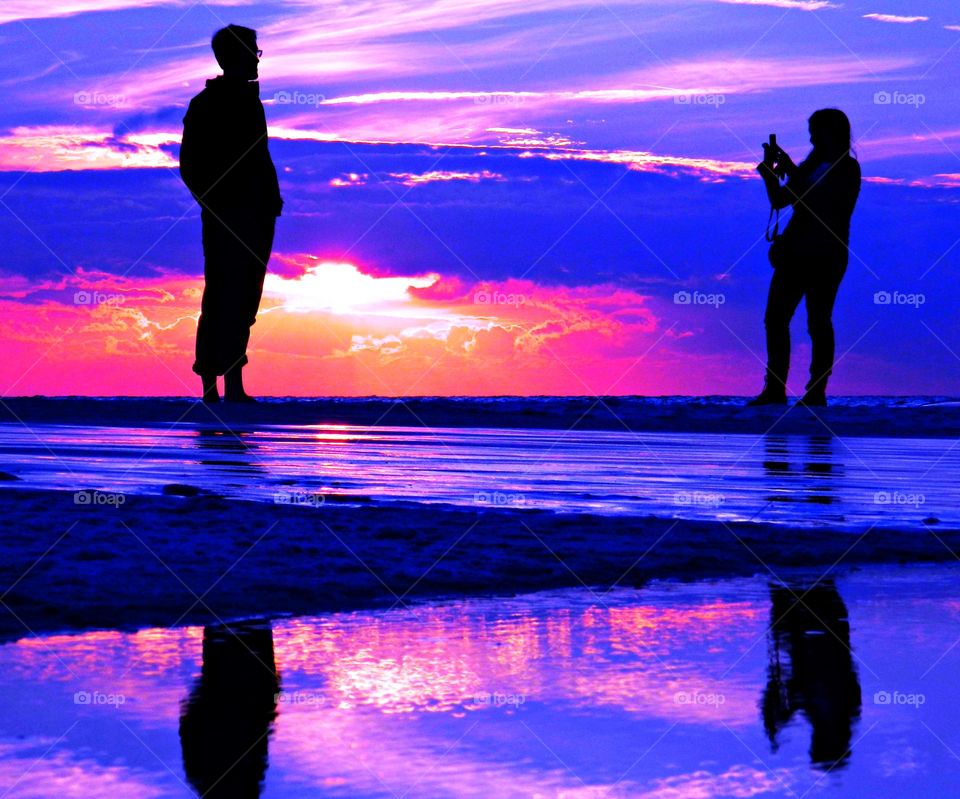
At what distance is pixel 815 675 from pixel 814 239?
19.6 metres

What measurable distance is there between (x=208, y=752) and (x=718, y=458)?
12616 millimetres

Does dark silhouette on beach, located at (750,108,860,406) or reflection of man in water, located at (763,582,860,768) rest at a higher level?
dark silhouette on beach, located at (750,108,860,406)

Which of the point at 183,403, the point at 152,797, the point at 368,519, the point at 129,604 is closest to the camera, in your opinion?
the point at 152,797

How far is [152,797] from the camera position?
338 centimetres

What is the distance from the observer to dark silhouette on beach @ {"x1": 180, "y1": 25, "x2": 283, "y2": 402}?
19703 millimetres

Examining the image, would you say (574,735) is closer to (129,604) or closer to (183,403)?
(129,604)

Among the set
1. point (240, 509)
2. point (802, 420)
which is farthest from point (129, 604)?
point (802, 420)

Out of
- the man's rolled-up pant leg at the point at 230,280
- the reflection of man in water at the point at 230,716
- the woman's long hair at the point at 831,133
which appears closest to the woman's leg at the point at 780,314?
the woman's long hair at the point at 831,133

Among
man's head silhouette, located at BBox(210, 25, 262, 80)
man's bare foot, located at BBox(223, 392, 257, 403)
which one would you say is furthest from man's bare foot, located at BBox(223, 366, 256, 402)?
man's head silhouette, located at BBox(210, 25, 262, 80)

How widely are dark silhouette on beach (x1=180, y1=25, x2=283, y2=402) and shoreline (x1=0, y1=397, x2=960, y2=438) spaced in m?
1.57

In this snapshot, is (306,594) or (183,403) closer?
(306,594)

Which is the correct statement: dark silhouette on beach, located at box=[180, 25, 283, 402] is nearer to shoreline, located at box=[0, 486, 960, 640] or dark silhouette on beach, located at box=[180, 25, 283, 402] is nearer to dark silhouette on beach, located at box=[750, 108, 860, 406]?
dark silhouette on beach, located at box=[750, 108, 860, 406]

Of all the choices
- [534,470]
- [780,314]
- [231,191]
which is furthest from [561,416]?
[534,470]

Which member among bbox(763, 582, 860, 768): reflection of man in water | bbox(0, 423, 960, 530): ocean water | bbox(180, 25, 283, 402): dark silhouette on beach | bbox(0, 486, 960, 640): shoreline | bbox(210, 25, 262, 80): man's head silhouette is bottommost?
bbox(763, 582, 860, 768): reflection of man in water
